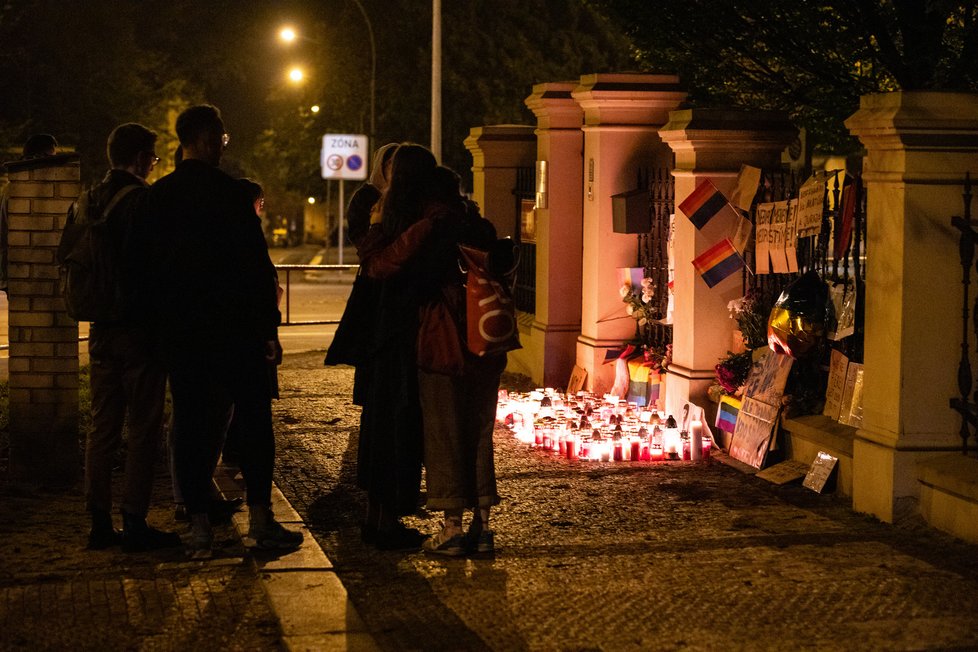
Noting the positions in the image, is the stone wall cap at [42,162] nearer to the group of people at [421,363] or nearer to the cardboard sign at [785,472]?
the group of people at [421,363]

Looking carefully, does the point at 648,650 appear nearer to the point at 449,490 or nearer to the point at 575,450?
the point at 449,490

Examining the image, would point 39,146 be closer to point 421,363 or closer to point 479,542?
point 421,363

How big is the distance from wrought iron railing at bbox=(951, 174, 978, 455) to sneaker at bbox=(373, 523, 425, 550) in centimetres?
277

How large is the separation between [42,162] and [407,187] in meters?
2.65

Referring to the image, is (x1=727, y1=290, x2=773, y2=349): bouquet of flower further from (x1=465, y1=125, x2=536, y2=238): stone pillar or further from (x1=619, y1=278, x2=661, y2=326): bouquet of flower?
(x1=465, y1=125, x2=536, y2=238): stone pillar

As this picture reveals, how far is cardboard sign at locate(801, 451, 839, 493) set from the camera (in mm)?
8219

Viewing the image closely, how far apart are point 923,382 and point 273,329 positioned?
10.5ft

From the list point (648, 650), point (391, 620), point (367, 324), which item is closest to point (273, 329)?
point (367, 324)

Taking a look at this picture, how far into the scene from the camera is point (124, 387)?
679 centimetres

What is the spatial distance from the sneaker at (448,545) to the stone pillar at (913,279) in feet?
7.31

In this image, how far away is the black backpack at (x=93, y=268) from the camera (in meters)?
6.66

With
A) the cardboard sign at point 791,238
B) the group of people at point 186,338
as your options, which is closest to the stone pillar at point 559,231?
the cardboard sign at point 791,238

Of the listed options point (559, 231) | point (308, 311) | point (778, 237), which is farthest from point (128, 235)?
point (308, 311)

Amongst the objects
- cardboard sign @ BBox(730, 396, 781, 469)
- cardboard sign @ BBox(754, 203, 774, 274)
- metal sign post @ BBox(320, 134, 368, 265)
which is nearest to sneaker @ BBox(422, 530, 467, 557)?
cardboard sign @ BBox(730, 396, 781, 469)
